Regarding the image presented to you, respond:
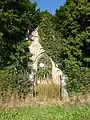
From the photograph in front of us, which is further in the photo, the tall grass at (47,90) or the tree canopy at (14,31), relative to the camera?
the tree canopy at (14,31)

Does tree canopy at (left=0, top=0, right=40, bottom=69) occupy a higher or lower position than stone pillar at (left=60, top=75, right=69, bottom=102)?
higher

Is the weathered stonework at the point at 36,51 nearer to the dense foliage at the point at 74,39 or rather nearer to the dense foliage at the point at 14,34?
the dense foliage at the point at 74,39

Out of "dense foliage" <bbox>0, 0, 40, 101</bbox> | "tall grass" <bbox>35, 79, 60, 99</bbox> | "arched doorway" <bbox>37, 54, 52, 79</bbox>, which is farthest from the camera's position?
"arched doorway" <bbox>37, 54, 52, 79</bbox>

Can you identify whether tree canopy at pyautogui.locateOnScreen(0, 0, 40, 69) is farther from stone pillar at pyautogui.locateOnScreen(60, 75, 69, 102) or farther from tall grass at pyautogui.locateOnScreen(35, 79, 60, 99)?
stone pillar at pyautogui.locateOnScreen(60, 75, 69, 102)

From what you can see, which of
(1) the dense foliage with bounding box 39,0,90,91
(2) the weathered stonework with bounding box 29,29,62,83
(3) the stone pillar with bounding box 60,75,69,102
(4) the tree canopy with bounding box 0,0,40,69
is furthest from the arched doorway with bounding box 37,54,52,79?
(3) the stone pillar with bounding box 60,75,69,102

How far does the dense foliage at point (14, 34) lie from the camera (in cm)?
2258

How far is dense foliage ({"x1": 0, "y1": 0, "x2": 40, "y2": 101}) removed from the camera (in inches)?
889

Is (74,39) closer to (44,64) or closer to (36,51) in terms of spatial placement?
(36,51)

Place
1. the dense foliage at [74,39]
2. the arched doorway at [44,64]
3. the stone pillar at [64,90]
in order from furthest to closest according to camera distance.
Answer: the arched doorway at [44,64]
the dense foliage at [74,39]
the stone pillar at [64,90]

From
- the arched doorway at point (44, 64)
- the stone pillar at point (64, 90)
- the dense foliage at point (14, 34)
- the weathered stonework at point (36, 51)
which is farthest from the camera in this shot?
the arched doorway at point (44, 64)

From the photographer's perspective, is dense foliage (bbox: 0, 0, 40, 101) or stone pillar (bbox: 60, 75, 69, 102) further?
dense foliage (bbox: 0, 0, 40, 101)

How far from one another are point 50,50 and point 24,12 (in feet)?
25.7

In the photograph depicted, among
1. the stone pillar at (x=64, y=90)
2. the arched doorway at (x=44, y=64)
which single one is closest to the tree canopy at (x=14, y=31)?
the stone pillar at (x=64, y=90)

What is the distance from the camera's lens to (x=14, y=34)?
78.2 ft
